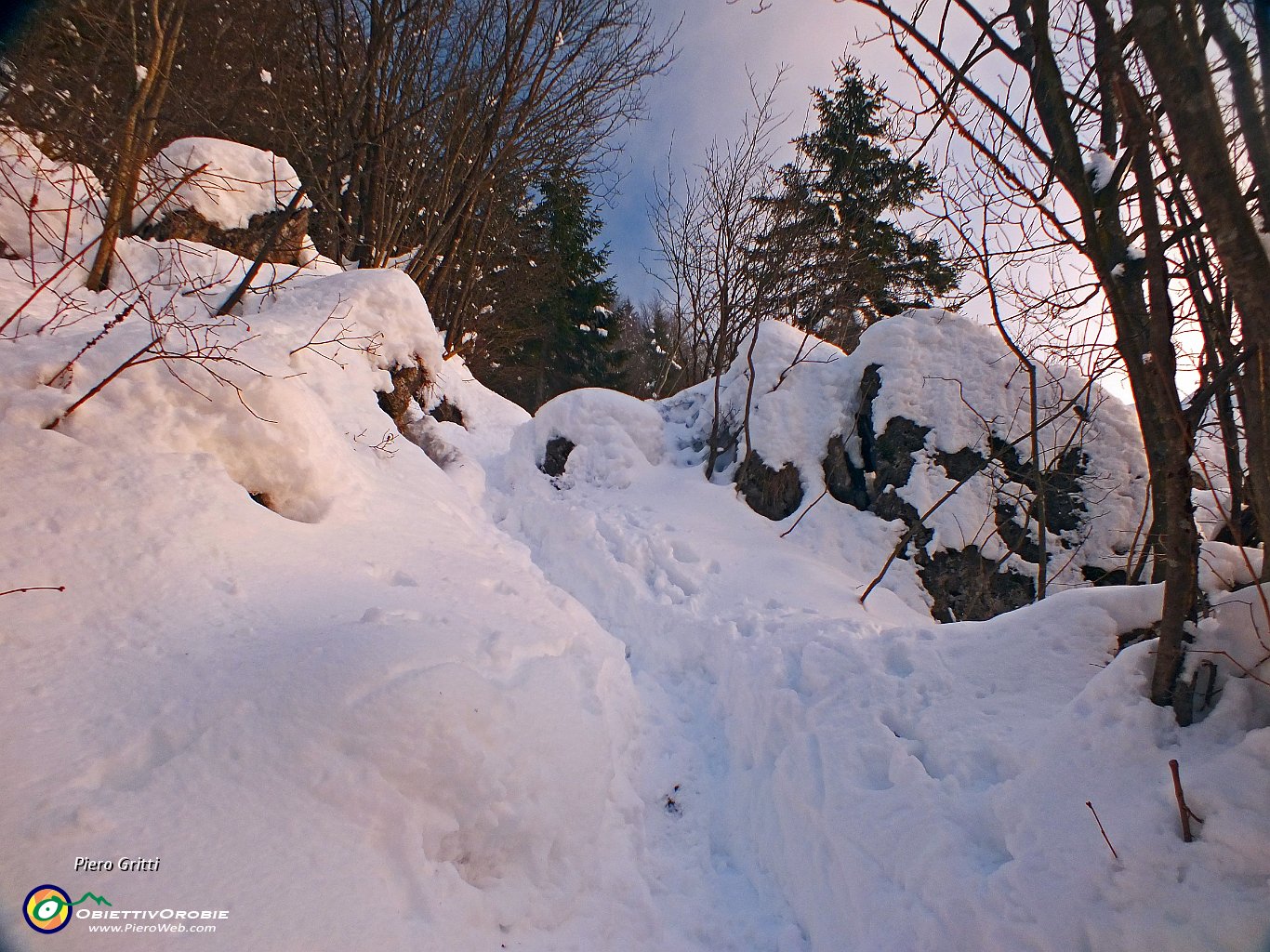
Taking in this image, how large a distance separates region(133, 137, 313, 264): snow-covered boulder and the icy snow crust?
10.8ft

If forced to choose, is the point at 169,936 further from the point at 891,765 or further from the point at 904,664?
the point at 904,664

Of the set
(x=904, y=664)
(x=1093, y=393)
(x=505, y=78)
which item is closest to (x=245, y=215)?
(x=505, y=78)

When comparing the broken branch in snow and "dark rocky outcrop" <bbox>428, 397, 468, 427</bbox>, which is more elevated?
the broken branch in snow

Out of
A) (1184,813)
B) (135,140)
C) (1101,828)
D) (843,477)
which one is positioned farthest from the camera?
(843,477)

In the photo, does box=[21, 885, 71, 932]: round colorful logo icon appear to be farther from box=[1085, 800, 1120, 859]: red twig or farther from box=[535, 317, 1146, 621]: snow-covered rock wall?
box=[535, 317, 1146, 621]: snow-covered rock wall

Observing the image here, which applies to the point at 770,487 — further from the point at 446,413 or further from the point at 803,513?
the point at 446,413

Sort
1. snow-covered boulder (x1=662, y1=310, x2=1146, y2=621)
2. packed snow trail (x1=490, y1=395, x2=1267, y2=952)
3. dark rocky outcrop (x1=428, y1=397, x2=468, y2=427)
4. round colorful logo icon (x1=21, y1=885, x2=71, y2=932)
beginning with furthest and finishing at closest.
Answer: dark rocky outcrop (x1=428, y1=397, x2=468, y2=427), snow-covered boulder (x1=662, y1=310, x2=1146, y2=621), packed snow trail (x1=490, y1=395, x2=1267, y2=952), round colorful logo icon (x1=21, y1=885, x2=71, y2=932)

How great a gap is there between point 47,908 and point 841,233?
11865 mm

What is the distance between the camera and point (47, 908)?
1.25 meters

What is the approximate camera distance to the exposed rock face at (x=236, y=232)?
652 centimetres

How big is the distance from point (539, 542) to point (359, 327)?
3.56m

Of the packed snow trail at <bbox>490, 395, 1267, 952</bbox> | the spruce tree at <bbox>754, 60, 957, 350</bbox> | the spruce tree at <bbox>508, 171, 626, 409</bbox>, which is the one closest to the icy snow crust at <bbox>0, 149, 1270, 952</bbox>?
the packed snow trail at <bbox>490, 395, 1267, 952</bbox>
